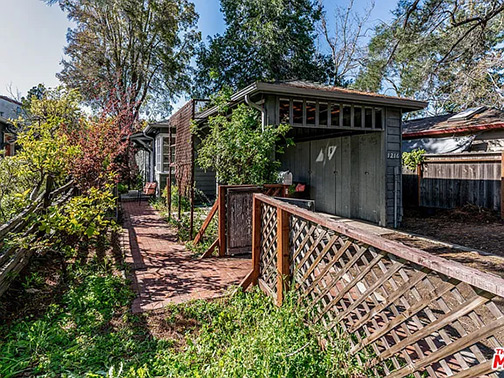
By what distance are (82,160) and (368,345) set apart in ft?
15.2

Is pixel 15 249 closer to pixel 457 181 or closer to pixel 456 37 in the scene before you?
pixel 457 181

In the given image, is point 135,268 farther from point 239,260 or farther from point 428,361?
point 428,361

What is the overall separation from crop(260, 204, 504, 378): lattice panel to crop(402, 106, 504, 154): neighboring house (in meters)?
8.18

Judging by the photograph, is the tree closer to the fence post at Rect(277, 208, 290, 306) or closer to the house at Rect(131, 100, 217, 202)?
the house at Rect(131, 100, 217, 202)

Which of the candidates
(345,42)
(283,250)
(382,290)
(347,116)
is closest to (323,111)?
(347,116)

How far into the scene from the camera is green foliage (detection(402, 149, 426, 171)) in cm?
962

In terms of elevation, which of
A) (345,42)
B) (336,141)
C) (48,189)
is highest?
(345,42)

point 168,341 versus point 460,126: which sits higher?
point 460,126

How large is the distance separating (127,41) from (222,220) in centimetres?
1470

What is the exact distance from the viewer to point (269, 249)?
319cm

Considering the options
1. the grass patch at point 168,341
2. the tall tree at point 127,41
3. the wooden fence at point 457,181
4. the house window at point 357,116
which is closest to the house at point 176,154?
the tall tree at point 127,41

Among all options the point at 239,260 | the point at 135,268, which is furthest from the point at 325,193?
the point at 135,268

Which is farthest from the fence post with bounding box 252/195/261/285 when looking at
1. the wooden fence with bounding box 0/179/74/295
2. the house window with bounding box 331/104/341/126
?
the house window with bounding box 331/104/341/126

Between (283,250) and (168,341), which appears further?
(283,250)
